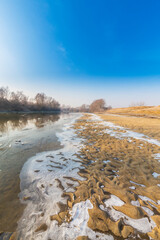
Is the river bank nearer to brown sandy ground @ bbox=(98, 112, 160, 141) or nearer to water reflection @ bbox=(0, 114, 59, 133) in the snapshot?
brown sandy ground @ bbox=(98, 112, 160, 141)

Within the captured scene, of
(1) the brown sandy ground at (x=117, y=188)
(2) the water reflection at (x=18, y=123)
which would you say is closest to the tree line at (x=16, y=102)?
(2) the water reflection at (x=18, y=123)

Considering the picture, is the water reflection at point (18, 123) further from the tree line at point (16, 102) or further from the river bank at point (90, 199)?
the tree line at point (16, 102)

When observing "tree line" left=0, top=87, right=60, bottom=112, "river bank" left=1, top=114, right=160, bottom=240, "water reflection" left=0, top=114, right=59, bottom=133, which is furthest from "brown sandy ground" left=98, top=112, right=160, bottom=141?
"tree line" left=0, top=87, right=60, bottom=112

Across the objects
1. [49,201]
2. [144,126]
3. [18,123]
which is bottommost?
[144,126]

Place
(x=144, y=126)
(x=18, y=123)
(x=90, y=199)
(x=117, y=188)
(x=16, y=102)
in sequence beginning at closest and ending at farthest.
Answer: (x=90, y=199) → (x=117, y=188) → (x=144, y=126) → (x=18, y=123) → (x=16, y=102)

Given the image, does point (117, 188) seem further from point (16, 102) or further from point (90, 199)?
point (16, 102)

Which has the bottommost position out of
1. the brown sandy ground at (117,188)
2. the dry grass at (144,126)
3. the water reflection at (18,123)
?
the dry grass at (144,126)

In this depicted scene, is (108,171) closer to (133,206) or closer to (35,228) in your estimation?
(133,206)

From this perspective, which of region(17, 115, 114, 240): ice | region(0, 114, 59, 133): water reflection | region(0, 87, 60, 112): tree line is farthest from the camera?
region(0, 87, 60, 112): tree line

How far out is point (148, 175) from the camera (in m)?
2.81

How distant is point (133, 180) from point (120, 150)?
6.48ft

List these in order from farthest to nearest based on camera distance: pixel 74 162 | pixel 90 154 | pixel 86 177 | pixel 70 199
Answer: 1. pixel 90 154
2. pixel 74 162
3. pixel 86 177
4. pixel 70 199

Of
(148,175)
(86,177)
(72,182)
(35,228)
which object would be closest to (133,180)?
(148,175)

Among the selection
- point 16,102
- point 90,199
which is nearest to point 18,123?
point 90,199
